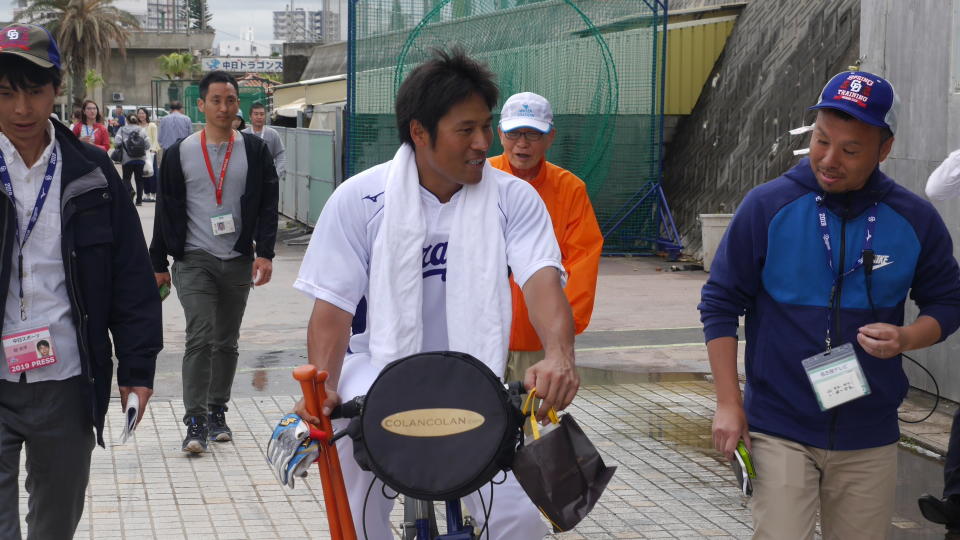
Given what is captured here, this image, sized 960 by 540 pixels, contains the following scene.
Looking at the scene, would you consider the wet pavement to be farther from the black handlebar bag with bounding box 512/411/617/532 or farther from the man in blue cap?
the black handlebar bag with bounding box 512/411/617/532

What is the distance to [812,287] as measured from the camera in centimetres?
367

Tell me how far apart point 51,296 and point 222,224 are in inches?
132

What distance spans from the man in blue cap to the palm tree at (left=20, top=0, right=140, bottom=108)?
66.9m

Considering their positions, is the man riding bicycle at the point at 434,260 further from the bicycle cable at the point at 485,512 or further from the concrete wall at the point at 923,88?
the concrete wall at the point at 923,88

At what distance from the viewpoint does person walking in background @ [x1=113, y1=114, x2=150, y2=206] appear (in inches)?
933

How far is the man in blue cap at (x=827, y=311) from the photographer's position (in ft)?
12.0

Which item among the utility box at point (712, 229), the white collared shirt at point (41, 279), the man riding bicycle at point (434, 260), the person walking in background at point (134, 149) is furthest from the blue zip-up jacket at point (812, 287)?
the person walking in background at point (134, 149)

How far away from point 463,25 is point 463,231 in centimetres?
1246

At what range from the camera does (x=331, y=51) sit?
1326 inches

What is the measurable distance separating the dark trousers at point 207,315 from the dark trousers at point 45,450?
3.18m

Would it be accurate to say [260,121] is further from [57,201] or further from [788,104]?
[57,201]

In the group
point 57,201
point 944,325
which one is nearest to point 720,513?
point 944,325

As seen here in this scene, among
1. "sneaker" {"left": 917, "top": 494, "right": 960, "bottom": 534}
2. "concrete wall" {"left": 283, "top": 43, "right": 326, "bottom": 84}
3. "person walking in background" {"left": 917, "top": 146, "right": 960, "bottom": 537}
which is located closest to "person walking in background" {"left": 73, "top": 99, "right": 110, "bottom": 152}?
"concrete wall" {"left": 283, "top": 43, "right": 326, "bottom": 84}

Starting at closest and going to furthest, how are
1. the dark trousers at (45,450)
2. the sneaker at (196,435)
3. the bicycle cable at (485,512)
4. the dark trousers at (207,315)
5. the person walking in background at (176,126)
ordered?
the bicycle cable at (485,512), the dark trousers at (45,450), the sneaker at (196,435), the dark trousers at (207,315), the person walking in background at (176,126)
